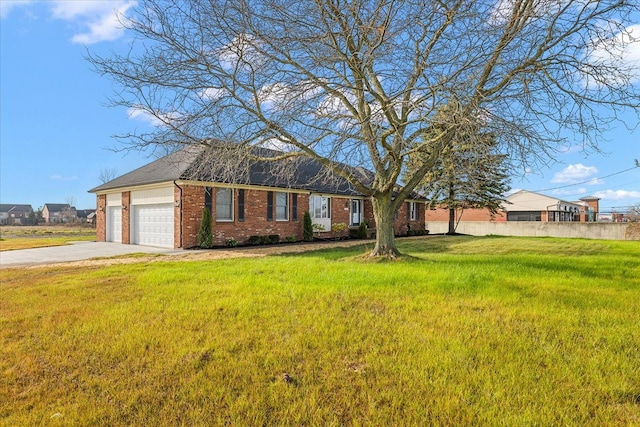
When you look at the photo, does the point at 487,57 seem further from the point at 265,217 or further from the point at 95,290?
the point at 265,217

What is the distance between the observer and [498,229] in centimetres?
3038

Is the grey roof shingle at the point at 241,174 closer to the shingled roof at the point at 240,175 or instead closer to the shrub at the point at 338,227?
the shingled roof at the point at 240,175

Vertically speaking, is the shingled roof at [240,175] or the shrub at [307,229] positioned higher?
the shingled roof at [240,175]

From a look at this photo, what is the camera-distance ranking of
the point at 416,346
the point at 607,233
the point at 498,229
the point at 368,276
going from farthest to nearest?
the point at 498,229
the point at 607,233
the point at 368,276
the point at 416,346

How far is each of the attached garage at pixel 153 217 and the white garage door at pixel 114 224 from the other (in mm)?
1572

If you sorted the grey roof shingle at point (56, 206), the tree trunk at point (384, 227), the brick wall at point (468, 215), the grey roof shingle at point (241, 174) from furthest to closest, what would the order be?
the grey roof shingle at point (56, 206) < the brick wall at point (468, 215) < the grey roof shingle at point (241, 174) < the tree trunk at point (384, 227)

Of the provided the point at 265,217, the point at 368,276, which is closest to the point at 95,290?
Answer: the point at 368,276

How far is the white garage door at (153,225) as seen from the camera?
1561 centimetres

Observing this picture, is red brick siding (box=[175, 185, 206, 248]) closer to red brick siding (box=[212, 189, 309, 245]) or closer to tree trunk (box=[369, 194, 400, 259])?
red brick siding (box=[212, 189, 309, 245])

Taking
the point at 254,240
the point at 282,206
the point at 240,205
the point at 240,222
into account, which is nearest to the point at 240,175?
the point at 240,205

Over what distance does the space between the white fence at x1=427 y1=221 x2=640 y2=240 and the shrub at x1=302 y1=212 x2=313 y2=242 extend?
1763 cm

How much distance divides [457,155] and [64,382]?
954 centimetres

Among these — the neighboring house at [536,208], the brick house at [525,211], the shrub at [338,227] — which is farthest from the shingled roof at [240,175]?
the neighboring house at [536,208]

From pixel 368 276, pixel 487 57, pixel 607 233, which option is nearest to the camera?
pixel 368 276
